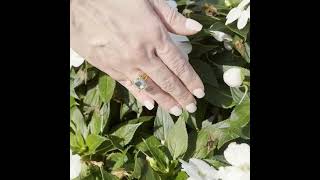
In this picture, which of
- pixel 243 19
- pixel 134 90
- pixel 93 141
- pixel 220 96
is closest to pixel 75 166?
pixel 93 141

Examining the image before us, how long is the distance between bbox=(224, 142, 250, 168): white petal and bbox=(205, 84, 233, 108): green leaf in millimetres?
84

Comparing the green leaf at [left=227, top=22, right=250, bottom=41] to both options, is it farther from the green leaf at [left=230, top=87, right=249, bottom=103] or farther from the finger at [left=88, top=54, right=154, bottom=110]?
the finger at [left=88, top=54, right=154, bottom=110]

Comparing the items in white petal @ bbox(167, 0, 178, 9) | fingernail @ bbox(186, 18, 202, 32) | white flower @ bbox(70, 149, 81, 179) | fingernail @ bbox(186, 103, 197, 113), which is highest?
white petal @ bbox(167, 0, 178, 9)

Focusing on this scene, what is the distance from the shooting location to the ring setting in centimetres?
102

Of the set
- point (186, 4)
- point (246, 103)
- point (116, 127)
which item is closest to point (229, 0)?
point (186, 4)

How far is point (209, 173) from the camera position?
3.09ft

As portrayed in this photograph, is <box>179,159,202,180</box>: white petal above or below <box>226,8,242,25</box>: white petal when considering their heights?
below

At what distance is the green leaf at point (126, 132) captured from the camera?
1.04 meters

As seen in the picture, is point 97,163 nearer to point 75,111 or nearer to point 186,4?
point 75,111

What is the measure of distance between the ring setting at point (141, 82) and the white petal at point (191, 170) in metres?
0.15

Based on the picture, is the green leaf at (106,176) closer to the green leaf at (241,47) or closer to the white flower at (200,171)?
the white flower at (200,171)

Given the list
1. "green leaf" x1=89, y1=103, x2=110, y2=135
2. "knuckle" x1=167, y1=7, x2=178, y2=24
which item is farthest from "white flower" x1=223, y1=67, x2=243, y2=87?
"green leaf" x1=89, y1=103, x2=110, y2=135

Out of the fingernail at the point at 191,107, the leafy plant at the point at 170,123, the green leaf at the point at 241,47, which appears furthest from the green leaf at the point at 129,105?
the green leaf at the point at 241,47

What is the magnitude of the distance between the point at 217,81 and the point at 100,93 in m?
0.22
